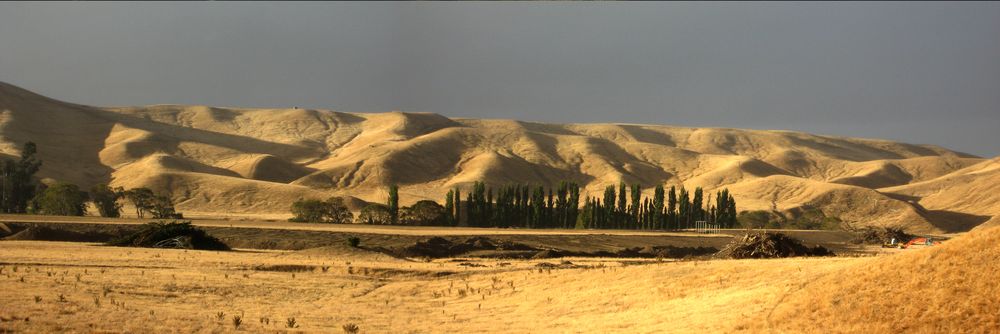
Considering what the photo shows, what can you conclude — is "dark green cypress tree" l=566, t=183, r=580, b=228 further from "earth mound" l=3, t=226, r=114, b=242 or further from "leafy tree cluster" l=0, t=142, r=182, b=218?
"earth mound" l=3, t=226, r=114, b=242

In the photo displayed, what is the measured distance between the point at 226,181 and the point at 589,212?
2855 inches

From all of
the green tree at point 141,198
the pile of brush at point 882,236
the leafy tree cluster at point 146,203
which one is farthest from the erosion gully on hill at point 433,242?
the green tree at point 141,198

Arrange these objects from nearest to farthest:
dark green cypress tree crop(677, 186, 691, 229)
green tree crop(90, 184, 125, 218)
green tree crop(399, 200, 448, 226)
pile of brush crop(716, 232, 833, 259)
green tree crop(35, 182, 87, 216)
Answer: pile of brush crop(716, 232, 833, 259) → green tree crop(35, 182, 87, 216) → green tree crop(90, 184, 125, 218) → green tree crop(399, 200, 448, 226) → dark green cypress tree crop(677, 186, 691, 229)

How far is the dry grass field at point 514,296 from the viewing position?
60.9 ft

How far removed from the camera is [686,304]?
23750mm

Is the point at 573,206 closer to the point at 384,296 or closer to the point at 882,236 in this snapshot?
the point at 882,236

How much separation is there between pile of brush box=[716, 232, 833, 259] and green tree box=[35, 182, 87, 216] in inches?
3065

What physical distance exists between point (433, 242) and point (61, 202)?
177 feet

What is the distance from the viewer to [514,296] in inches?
1184

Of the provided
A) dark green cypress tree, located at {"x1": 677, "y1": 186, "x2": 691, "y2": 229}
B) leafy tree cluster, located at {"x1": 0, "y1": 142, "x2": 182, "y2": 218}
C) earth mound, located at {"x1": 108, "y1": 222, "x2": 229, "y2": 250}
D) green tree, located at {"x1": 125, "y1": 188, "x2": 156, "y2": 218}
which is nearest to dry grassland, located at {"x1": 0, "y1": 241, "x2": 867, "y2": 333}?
earth mound, located at {"x1": 108, "y1": 222, "x2": 229, "y2": 250}

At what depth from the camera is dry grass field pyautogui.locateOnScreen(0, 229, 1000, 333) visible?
60.9ft

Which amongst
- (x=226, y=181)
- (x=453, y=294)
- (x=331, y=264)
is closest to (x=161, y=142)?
(x=226, y=181)

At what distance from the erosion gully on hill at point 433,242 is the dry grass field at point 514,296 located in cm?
1527

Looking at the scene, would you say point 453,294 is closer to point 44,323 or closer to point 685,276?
point 685,276
